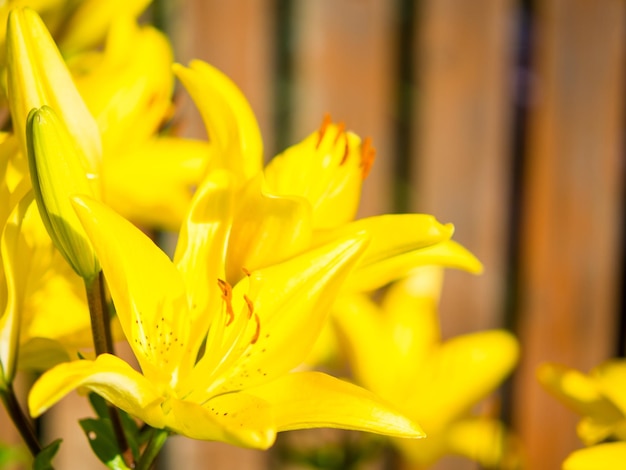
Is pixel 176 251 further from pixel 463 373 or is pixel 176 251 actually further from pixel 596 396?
pixel 463 373

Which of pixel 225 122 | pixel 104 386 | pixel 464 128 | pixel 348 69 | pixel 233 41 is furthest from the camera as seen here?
pixel 464 128

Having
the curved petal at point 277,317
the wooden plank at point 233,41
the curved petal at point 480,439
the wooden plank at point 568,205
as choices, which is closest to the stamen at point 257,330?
the curved petal at point 277,317

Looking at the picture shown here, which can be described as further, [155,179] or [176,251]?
[155,179]

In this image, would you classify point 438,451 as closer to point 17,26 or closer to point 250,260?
point 250,260

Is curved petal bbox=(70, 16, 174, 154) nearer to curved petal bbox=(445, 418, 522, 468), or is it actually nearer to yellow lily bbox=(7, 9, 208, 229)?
yellow lily bbox=(7, 9, 208, 229)

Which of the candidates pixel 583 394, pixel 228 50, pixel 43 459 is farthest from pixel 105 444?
pixel 228 50

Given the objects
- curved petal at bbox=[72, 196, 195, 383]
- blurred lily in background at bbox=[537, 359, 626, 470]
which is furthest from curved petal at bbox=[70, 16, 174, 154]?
blurred lily in background at bbox=[537, 359, 626, 470]
